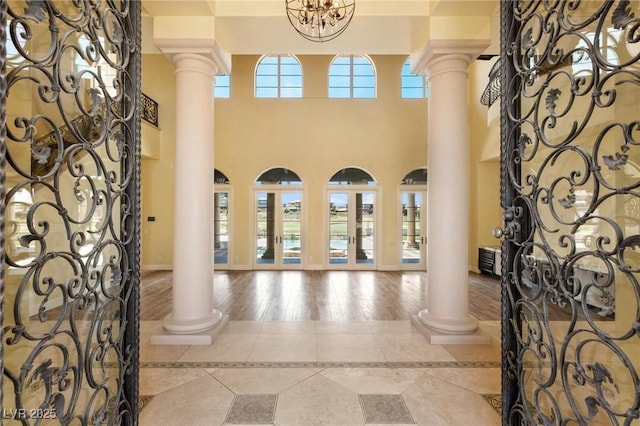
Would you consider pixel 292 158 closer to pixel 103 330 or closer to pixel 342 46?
pixel 342 46

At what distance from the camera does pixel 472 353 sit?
289cm

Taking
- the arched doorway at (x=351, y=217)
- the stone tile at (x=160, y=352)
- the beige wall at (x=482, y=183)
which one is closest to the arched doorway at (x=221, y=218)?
the arched doorway at (x=351, y=217)

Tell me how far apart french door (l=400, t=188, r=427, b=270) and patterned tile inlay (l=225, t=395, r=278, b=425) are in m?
6.49

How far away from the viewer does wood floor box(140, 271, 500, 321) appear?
4.27 m

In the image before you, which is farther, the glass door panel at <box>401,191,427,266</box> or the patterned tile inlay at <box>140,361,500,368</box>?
the glass door panel at <box>401,191,427,266</box>

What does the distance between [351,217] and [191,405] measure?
6.53m

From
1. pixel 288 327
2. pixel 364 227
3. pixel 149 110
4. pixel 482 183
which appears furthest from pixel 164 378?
pixel 482 183

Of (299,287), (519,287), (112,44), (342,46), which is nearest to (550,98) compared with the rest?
(519,287)

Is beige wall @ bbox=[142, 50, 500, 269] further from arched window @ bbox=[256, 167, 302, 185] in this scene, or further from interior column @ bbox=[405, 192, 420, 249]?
interior column @ bbox=[405, 192, 420, 249]

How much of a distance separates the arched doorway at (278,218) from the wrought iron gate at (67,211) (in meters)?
6.46

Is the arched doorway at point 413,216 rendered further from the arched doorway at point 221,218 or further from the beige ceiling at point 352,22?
the beige ceiling at point 352,22

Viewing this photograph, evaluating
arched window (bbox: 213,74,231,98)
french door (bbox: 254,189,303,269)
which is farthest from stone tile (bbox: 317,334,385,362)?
arched window (bbox: 213,74,231,98)

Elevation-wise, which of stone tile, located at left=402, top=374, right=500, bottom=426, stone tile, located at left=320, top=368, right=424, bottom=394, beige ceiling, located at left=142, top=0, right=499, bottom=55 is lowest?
stone tile, located at left=402, top=374, right=500, bottom=426

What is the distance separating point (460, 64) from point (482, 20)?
45 centimetres
